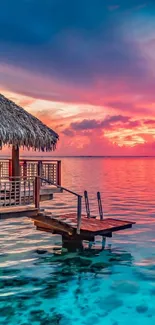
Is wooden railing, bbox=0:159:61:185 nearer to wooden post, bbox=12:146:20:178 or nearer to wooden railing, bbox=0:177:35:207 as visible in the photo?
wooden post, bbox=12:146:20:178

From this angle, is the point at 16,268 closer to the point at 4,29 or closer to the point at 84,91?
the point at 4,29

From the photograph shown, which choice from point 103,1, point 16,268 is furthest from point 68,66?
point 16,268

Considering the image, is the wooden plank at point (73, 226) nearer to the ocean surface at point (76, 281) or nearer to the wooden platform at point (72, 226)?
the wooden platform at point (72, 226)

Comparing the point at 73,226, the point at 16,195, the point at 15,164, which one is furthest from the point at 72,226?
the point at 15,164

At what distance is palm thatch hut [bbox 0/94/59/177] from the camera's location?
1259 centimetres

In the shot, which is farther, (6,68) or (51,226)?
(6,68)

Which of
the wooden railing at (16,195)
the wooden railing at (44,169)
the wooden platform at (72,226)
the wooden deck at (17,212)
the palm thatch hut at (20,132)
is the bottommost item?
the wooden platform at (72,226)

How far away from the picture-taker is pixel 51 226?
44.6ft

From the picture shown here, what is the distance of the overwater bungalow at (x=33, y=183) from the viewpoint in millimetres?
12133

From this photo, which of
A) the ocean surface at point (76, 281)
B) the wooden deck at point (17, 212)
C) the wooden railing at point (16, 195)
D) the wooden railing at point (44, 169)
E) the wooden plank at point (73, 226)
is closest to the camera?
the ocean surface at point (76, 281)

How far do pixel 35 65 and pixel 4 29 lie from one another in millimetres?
3143

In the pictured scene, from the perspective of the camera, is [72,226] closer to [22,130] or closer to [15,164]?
[15,164]

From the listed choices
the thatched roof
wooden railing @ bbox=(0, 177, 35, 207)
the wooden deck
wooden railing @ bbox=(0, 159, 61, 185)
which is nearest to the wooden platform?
the wooden deck

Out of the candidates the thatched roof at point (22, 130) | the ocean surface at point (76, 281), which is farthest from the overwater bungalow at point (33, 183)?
the ocean surface at point (76, 281)
